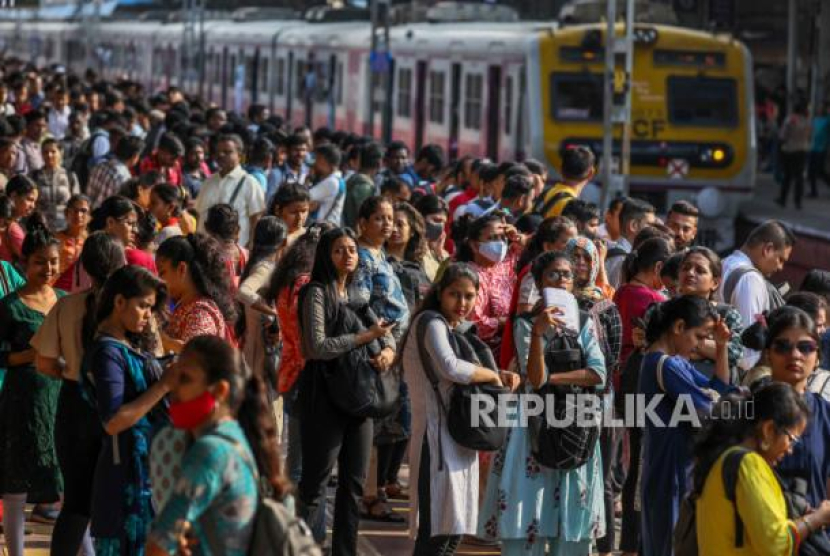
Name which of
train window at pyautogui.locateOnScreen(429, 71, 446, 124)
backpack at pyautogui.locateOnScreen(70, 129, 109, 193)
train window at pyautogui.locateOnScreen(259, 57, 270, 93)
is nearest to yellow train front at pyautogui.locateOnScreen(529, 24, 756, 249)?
train window at pyautogui.locateOnScreen(429, 71, 446, 124)

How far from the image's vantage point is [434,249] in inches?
469

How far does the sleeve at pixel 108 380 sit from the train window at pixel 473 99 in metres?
19.1

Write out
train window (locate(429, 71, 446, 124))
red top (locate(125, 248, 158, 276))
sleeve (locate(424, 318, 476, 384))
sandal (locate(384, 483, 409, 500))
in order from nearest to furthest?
1. sleeve (locate(424, 318, 476, 384))
2. red top (locate(125, 248, 158, 276))
3. sandal (locate(384, 483, 409, 500))
4. train window (locate(429, 71, 446, 124))

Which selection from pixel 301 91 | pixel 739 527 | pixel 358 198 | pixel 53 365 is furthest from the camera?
pixel 301 91

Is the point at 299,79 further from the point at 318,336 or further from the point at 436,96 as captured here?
the point at 318,336

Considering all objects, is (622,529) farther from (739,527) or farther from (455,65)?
(455,65)

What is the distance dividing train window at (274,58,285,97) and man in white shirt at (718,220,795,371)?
28.6 meters

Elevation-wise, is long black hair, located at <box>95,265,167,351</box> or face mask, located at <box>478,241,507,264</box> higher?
long black hair, located at <box>95,265,167,351</box>

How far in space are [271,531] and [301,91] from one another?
3152 centimetres

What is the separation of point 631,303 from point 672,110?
15.5 meters

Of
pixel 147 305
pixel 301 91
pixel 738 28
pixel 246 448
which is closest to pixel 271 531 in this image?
pixel 246 448

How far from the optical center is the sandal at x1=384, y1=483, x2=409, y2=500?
11195mm

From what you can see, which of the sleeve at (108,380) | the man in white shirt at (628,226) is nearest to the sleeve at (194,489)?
the sleeve at (108,380)

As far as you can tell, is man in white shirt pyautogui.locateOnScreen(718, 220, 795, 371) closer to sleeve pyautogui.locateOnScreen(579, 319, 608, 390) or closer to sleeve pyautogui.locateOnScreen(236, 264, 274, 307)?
sleeve pyautogui.locateOnScreen(579, 319, 608, 390)
